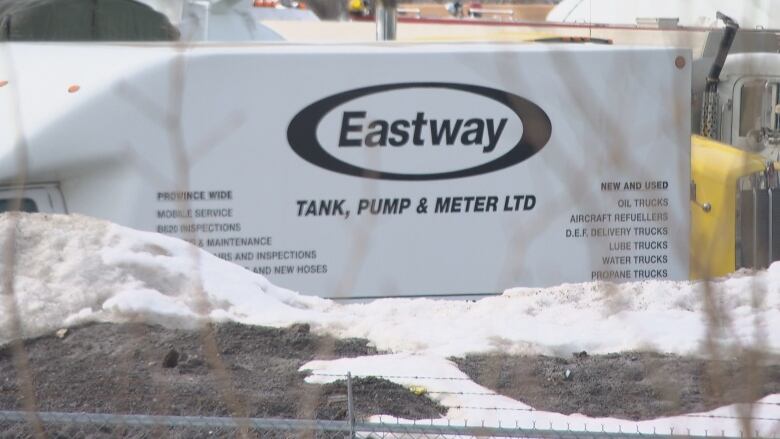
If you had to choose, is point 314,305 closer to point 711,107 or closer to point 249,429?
point 249,429

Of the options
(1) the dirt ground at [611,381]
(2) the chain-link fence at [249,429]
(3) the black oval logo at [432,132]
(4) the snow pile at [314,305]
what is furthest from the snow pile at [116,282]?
(3) the black oval logo at [432,132]

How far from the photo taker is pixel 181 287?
5.77 meters

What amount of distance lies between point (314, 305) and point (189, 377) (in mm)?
1545

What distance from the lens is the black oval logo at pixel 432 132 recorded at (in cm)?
757

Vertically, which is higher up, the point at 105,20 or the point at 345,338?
the point at 105,20

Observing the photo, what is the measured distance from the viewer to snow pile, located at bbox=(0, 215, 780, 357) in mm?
5336

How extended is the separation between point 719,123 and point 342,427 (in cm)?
665

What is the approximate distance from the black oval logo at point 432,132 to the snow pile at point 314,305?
1.38 m

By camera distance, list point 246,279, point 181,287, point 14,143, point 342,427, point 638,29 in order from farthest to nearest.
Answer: point 638,29, point 14,143, point 246,279, point 181,287, point 342,427

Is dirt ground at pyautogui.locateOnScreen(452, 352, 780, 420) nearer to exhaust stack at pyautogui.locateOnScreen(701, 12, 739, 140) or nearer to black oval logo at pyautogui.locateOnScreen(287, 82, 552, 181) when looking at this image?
black oval logo at pyautogui.locateOnScreen(287, 82, 552, 181)

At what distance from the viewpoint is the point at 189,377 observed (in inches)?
188

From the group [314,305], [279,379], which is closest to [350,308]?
[314,305]

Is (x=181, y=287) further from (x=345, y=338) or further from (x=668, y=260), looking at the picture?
(x=668, y=260)

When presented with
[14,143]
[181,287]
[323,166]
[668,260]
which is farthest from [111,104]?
[668,260]
